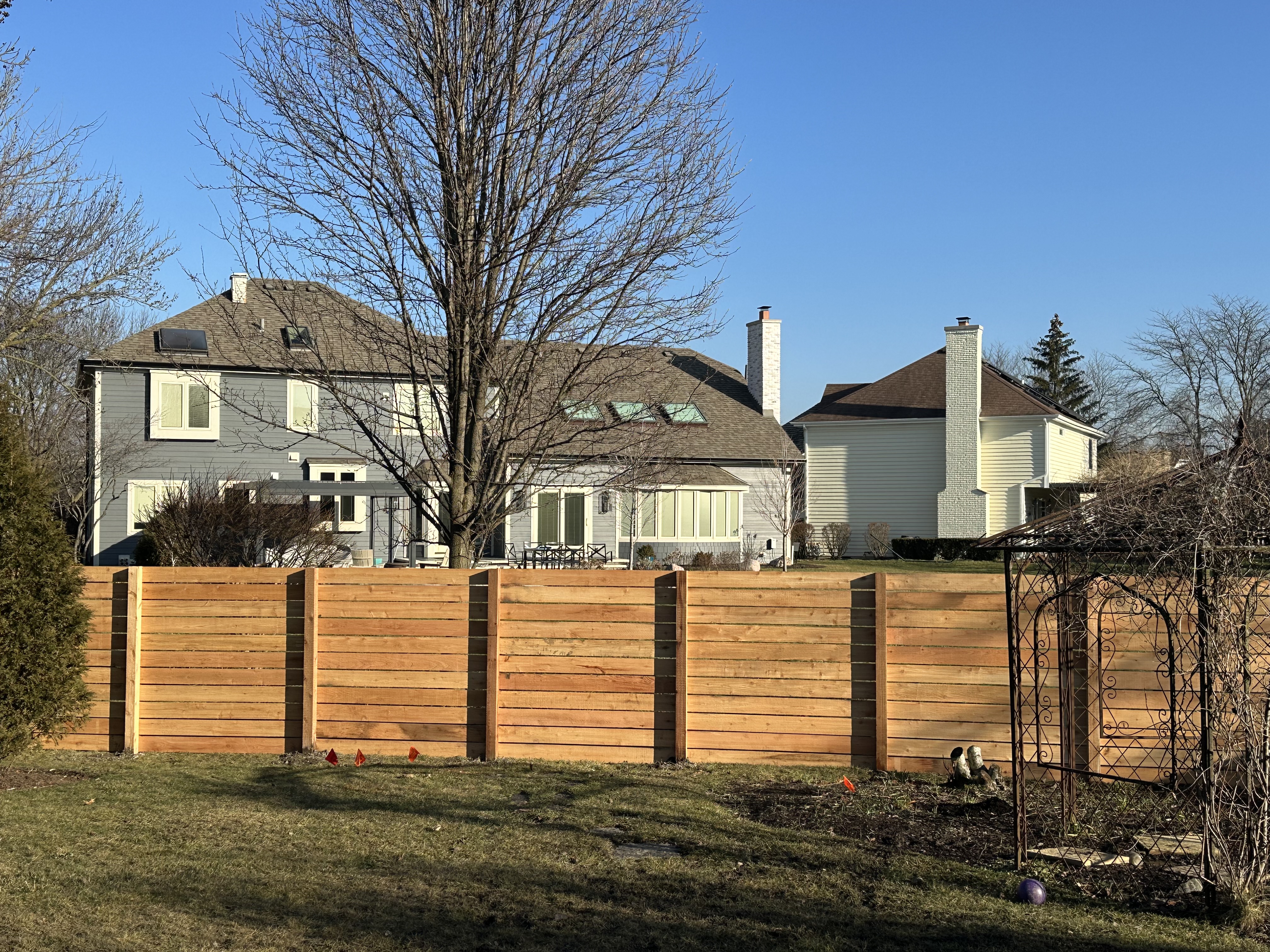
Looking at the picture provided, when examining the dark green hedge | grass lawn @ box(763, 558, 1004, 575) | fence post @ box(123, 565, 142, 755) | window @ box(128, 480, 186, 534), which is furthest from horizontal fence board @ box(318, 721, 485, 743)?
the dark green hedge

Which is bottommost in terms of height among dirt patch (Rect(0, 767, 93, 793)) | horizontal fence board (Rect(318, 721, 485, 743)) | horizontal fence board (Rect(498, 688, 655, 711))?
dirt patch (Rect(0, 767, 93, 793))

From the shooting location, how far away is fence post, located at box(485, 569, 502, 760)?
9156mm

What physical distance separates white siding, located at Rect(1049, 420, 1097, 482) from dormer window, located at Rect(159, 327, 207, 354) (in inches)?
1022

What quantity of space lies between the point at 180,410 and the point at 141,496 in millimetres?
2270

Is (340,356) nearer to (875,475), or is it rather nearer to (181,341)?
(181,341)

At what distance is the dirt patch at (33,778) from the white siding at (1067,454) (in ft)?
108

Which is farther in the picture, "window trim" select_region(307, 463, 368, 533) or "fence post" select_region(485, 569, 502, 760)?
"window trim" select_region(307, 463, 368, 533)

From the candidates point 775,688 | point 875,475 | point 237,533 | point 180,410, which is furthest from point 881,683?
point 875,475

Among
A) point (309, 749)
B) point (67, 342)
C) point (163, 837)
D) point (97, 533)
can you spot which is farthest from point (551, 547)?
point (163, 837)

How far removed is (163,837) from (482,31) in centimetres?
640

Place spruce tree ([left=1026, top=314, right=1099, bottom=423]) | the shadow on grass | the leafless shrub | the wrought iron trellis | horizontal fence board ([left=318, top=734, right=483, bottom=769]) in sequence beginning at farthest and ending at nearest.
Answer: spruce tree ([left=1026, top=314, right=1099, bottom=423])
the leafless shrub
horizontal fence board ([left=318, top=734, right=483, bottom=769])
the wrought iron trellis
the shadow on grass

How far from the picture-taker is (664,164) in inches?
368

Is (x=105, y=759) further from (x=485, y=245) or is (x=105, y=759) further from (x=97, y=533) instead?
(x=97, y=533)

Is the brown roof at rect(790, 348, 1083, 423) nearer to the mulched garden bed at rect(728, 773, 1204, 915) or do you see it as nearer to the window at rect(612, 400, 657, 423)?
the window at rect(612, 400, 657, 423)
